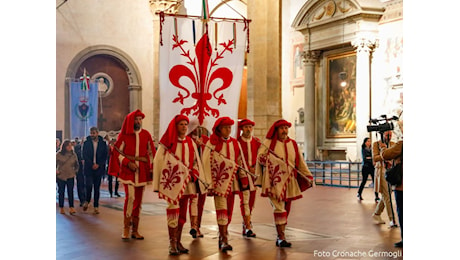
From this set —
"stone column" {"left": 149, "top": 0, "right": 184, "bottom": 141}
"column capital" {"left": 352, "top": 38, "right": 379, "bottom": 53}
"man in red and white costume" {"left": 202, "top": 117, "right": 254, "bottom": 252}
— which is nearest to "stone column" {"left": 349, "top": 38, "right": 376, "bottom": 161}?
"column capital" {"left": 352, "top": 38, "right": 379, "bottom": 53}

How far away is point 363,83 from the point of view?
18203mm

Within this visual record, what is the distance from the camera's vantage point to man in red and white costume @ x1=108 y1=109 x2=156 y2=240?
7062mm

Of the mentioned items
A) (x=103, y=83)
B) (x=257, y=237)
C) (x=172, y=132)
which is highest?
(x=103, y=83)

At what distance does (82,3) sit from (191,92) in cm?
1564

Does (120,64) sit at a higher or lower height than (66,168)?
higher

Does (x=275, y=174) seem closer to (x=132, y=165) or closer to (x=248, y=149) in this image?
(x=248, y=149)

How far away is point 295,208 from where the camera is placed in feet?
33.0

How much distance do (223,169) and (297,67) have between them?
1642 centimetres

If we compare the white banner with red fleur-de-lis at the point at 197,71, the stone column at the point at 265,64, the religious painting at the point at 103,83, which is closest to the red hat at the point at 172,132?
the white banner with red fleur-de-lis at the point at 197,71

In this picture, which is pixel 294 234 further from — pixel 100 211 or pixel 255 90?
pixel 255 90

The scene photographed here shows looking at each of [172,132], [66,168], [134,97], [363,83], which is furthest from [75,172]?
[134,97]

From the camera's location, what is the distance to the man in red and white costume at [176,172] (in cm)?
598
